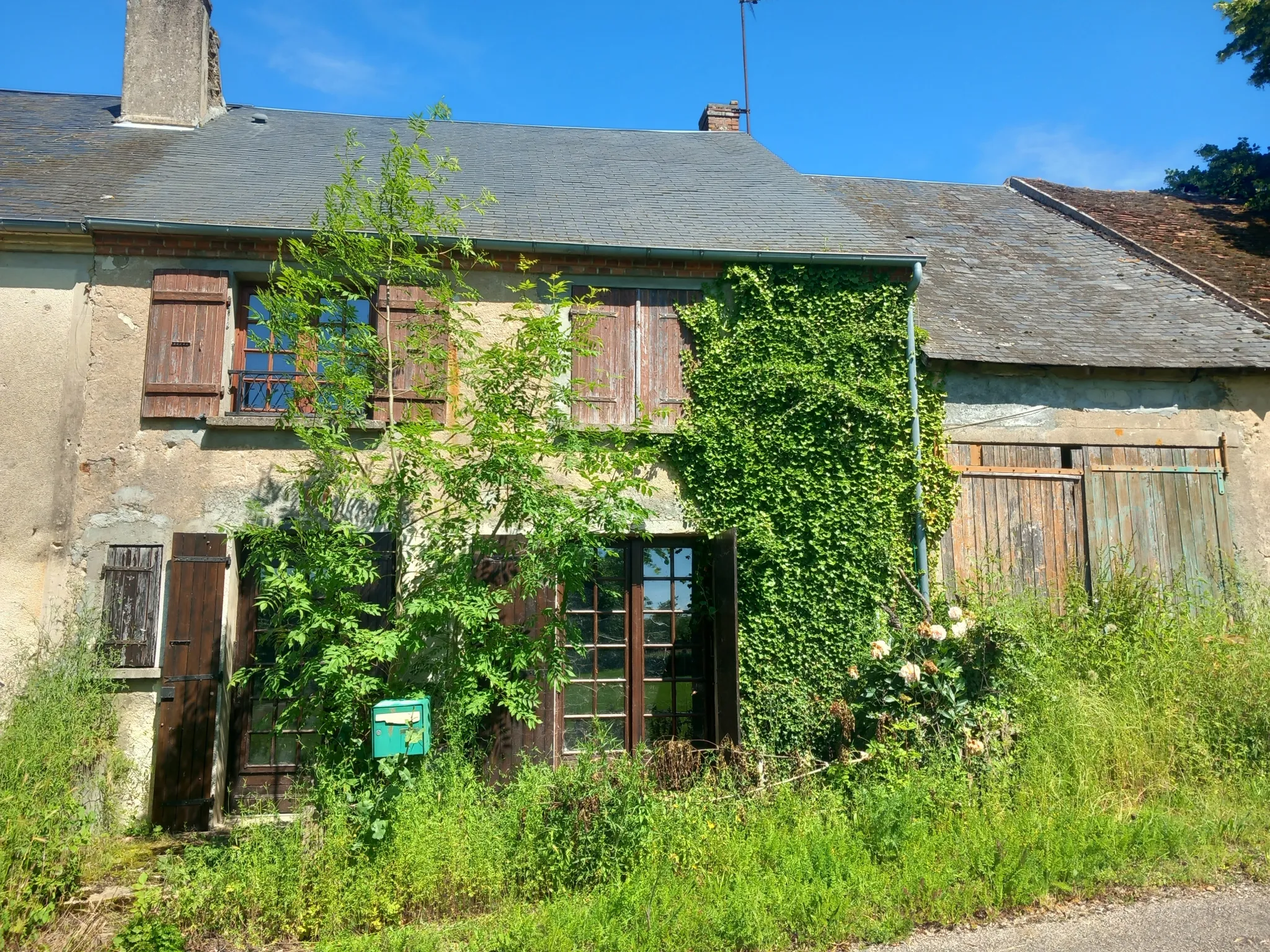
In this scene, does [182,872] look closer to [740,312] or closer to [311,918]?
[311,918]

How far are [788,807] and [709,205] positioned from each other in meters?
5.60

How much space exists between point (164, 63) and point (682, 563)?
8027 mm

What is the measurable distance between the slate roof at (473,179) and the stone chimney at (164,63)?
33 centimetres

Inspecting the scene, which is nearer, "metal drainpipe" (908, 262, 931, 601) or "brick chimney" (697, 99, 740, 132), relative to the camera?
→ "metal drainpipe" (908, 262, 931, 601)

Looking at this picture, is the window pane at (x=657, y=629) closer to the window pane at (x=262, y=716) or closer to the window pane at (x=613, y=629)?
the window pane at (x=613, y=629)

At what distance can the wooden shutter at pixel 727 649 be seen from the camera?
22.1ft

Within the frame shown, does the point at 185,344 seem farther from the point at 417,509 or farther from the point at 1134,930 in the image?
the point at 1134,930

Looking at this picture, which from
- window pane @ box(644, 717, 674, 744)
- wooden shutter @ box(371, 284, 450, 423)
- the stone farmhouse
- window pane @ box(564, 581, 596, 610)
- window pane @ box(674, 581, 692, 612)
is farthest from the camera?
window pane @ box(674, 581, 692, 612)

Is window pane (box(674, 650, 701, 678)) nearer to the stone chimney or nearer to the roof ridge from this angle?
the roof ridge

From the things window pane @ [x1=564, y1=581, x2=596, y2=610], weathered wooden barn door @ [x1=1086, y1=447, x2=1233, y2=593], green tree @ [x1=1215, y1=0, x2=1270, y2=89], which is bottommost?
window pane @ [x1=564, y1=581, x2=596, y2=610]

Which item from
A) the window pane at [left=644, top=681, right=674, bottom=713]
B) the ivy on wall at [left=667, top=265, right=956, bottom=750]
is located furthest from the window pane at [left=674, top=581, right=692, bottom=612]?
the window pane at [left=644, top=681, right=674, bottom=713]

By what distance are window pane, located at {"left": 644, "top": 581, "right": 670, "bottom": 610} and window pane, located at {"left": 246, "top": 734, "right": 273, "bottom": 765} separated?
3181mm

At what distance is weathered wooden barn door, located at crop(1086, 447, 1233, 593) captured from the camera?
26.9ft

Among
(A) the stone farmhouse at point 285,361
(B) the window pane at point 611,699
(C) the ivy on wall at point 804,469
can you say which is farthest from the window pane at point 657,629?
(C) the ivy on wall at point 804,469
